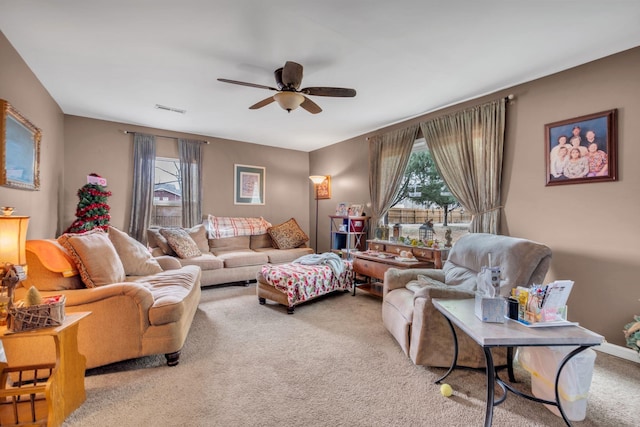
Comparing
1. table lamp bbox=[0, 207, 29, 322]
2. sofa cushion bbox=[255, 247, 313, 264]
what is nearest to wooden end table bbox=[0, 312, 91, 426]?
table lamp bbox=[0, 207, 29, 322]

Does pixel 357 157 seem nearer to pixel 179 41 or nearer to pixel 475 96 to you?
pixel 475 96

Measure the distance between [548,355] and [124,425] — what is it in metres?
2.44

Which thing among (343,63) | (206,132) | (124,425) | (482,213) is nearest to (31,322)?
(124,425)

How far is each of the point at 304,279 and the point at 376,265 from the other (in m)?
0.92

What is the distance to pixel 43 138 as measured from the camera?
3.37 meters

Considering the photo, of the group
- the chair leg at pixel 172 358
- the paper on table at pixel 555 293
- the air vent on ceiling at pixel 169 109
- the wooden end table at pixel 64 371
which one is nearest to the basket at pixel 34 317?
the wooden end table at pixel 64 371

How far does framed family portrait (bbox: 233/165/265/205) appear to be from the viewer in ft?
18.8

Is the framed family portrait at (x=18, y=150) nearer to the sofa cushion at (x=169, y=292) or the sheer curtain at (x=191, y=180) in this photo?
the sofa cushion at (x=169, y=292)

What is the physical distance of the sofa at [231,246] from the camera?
171 inches

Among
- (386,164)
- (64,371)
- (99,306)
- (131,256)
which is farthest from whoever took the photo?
(386,164)

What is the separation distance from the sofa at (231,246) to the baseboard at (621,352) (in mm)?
3862

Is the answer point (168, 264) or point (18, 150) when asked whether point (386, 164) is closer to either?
point (168, 264)

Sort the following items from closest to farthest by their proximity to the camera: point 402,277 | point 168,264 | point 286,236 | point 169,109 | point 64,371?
point 64,371 < point 402,277 < point 168,264 < point 169,109 < point 286,236

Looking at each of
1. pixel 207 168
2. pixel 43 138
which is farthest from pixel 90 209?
pixel 207 168
